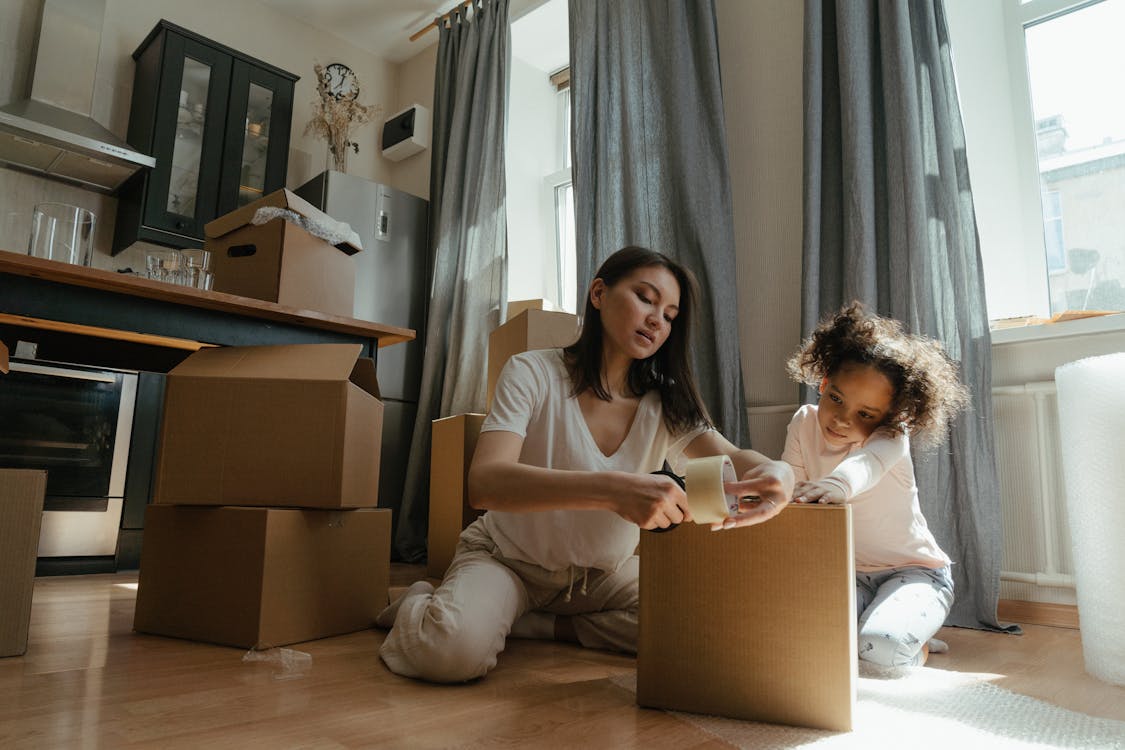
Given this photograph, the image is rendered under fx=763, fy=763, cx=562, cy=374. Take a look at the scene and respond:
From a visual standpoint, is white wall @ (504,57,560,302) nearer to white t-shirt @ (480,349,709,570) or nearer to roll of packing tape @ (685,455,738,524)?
white t-shirt @ (480,349,709,570)

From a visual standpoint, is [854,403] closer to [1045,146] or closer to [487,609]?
[487,609]

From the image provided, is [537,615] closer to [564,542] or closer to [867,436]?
[564,542]

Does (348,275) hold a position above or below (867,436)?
above

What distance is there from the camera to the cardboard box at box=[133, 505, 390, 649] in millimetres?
1370

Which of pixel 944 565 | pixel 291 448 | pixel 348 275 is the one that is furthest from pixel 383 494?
pixel 944 565

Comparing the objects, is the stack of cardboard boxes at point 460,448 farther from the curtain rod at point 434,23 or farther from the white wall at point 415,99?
the curtain rod at point 434,23

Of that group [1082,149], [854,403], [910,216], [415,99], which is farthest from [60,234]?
[415,99]

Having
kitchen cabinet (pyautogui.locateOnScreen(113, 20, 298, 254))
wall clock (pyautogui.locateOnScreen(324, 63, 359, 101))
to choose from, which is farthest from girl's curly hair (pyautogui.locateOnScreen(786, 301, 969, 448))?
wall clock (pyautogui.locateOnScreen(324, 63, 359, 101))

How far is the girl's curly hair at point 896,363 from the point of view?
4.75 ft

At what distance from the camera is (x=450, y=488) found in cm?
241

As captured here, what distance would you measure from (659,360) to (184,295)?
0.94 meters

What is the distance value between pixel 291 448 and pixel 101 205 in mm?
2420

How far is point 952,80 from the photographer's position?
196 centimetres

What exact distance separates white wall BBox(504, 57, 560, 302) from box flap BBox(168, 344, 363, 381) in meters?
1.87
